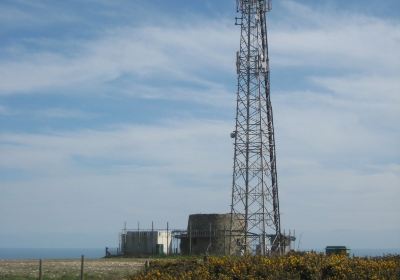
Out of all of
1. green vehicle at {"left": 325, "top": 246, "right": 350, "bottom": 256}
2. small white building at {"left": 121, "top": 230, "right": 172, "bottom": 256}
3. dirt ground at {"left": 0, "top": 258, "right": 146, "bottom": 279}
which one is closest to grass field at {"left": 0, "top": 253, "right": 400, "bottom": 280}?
green vehicle at {"left": 325, "top": 246, "right": 350, "bottom": 256}

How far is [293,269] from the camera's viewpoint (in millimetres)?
19938

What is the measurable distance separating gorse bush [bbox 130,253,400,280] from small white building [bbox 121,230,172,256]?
35.6 metres

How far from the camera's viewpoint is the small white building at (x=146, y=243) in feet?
188

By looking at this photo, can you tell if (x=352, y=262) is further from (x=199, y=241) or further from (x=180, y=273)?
(x=199, y=241)

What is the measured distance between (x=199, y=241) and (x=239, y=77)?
40.6ft

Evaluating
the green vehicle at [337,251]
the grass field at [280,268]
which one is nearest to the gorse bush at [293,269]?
the grass field at [280,268]

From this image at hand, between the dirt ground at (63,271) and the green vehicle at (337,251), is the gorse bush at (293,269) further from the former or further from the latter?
the dirt ground at (63,271)

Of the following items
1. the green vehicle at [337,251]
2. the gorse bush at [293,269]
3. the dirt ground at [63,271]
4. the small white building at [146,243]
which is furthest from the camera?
the small white building at [146,243]

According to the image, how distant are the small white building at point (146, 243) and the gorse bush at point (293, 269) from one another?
35645mm

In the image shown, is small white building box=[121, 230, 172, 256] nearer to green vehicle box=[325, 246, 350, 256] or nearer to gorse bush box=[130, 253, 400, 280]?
green vehicle box=[325, 246, 350, 256]

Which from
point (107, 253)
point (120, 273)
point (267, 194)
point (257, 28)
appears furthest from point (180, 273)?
point (107, 253)

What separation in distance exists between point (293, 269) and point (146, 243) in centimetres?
3915

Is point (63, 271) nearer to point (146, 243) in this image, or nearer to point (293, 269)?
point (293, 269)

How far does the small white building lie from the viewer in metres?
57.4
